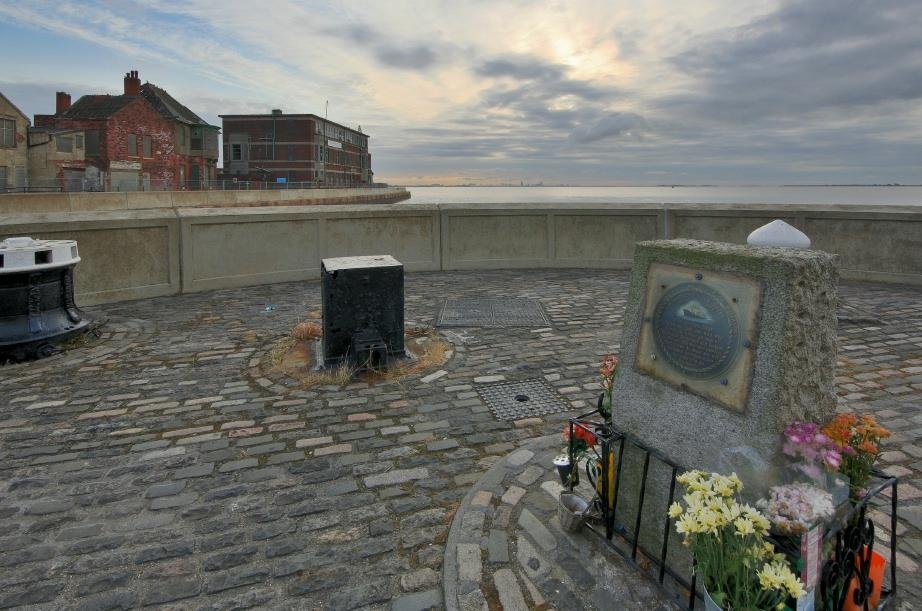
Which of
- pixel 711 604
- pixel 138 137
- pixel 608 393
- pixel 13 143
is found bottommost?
pixel 711 604

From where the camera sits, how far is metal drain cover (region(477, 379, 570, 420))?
17.8ft

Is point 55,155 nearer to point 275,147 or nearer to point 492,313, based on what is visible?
point 275,147

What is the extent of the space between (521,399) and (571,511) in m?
2.30

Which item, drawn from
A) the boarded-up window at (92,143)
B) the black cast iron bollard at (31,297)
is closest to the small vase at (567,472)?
the black cast iron bollard at (31,297)

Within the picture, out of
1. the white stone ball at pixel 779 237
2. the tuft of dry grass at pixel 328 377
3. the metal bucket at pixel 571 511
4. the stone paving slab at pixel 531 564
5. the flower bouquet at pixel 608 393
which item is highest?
the white stone ball at pixel 779 237

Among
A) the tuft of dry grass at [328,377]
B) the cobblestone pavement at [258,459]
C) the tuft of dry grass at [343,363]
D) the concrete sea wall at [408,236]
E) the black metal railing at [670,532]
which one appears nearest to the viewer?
the black metal railing at [670,532]

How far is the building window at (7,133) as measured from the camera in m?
43.0

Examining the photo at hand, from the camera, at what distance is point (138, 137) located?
53812 mm

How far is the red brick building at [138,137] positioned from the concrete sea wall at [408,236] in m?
40.4

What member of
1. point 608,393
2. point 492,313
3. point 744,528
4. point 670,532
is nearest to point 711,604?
point 744,528

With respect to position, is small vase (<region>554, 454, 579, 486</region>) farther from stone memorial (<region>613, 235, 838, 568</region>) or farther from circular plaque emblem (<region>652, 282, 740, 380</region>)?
circular plaque emblem (<region>652, 282, 740, 380</region>)

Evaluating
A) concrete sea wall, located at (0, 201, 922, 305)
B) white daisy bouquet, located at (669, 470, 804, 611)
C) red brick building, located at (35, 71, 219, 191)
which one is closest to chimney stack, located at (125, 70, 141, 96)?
red brick building, located at (35, 71, 219, 191)

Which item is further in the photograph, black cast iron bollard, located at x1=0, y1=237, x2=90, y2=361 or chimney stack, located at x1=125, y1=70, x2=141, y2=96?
chimney stack, located at x1=125, y1=70, x2=141, y2=96

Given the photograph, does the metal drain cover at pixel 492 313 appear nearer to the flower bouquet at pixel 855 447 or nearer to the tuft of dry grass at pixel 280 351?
the tuft of dry grass at pixel 280 351
